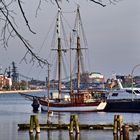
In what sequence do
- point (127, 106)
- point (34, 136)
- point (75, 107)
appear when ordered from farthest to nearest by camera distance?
1. point (75, 107)
2. point (127, 106)
3. point (34, 136)

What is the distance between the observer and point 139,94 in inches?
4097

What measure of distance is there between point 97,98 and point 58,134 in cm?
5697

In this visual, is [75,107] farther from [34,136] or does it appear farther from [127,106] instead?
[34,136]

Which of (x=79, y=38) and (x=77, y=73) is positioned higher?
(x=79, y=38)

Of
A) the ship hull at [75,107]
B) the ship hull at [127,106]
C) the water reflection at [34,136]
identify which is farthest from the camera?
the ship hull at [75,107]

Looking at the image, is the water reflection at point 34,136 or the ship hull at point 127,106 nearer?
the water reflection at point 34,136

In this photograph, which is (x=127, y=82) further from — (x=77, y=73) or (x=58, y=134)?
(x=58, y=134)

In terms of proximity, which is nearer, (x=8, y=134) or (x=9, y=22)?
(x=9, y=22)

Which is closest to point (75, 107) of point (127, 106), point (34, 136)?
point (127, 106)

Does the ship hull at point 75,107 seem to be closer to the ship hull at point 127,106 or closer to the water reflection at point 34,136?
the ship hull at point 127,106

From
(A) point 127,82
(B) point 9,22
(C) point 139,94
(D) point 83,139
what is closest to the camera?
(B) point 9,22

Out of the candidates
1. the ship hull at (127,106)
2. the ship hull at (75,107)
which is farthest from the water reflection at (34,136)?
the ship hull at (75,107)

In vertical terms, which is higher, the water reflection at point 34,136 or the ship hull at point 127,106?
the ship hull at point 127,106

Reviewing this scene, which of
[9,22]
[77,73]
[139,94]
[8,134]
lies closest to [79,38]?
[77,73]
